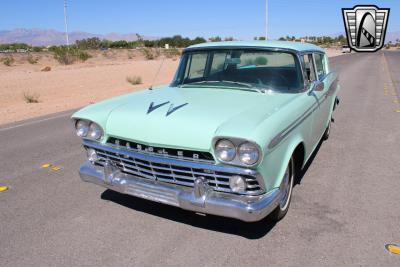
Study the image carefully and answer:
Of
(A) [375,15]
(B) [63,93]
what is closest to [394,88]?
(A) [375,15]

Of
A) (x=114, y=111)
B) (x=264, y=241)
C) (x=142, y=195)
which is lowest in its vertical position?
Result: (x=264, y=241)

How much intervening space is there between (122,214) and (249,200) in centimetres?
139

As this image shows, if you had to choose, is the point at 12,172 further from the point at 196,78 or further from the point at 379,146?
the point at 379,146

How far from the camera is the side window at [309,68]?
4168 mm

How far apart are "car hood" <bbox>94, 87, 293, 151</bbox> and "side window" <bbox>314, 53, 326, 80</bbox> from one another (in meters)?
1.52

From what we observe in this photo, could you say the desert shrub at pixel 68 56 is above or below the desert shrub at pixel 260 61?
above

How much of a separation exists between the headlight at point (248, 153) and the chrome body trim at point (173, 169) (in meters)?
0.07

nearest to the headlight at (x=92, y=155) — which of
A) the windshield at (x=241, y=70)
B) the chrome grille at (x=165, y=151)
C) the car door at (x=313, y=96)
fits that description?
the chrome grille at (x=165, y=151)

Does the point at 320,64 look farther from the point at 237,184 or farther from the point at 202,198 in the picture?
the point at 202,198

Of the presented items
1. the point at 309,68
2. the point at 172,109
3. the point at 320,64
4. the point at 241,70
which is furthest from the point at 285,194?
the point at 320,64

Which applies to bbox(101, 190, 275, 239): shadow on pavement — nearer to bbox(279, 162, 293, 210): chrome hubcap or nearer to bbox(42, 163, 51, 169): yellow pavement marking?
bbox(279, 162, 293, 210): chrome hubcap

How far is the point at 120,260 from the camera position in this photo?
286 centimetres

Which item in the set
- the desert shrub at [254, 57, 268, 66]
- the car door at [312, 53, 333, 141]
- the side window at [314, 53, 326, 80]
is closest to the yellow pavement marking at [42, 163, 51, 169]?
the desert shrub at [254, 57, 268, 66]

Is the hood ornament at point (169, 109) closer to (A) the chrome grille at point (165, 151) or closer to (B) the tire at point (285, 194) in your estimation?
(A) the chrome grille at point (165, 151)
